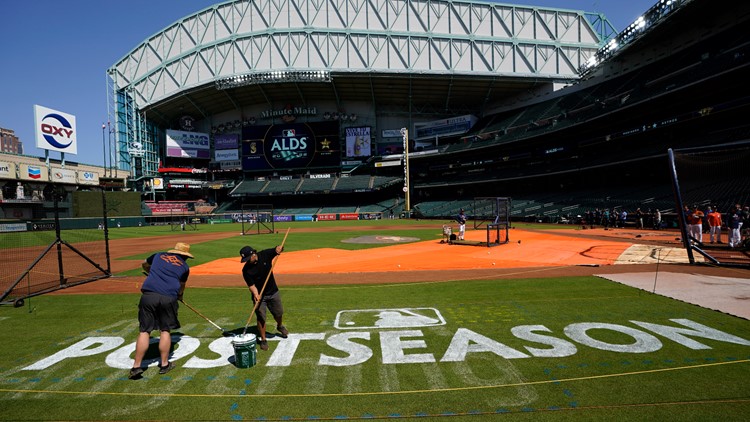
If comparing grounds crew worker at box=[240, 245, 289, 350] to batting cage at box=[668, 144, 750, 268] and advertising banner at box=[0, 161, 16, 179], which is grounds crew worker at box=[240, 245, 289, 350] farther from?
advertising banner at box=[0, 161, 16, 179]

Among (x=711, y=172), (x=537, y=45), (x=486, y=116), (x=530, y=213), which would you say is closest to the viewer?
(x=711, y=172)

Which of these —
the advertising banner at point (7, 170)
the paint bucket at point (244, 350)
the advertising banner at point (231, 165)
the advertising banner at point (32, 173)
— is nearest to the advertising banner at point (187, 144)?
the advertising banner at point (231, 165)

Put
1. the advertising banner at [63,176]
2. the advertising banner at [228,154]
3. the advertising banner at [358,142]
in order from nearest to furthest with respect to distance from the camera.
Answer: the advertising banner at [63,176]
the advertising banner at [358,142]
the advertising banner at [228,154]

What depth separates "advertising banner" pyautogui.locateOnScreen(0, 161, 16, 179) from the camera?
49.5 metres

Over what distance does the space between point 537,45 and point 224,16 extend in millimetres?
55688

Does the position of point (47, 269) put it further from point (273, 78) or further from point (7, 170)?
point (7, 170)

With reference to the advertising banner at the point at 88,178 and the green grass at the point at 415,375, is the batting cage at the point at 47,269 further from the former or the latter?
the advertising banner at the point at 88,178

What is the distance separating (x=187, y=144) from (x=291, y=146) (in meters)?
22.5

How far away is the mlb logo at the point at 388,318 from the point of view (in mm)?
6934

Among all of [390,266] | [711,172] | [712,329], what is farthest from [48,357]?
[711,172]

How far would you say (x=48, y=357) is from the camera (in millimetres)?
5699

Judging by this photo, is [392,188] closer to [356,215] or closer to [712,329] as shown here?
[356,215]

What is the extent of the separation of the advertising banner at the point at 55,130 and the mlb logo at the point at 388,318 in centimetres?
5919

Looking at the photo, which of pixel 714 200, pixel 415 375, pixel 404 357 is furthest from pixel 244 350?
pixel 714 200
